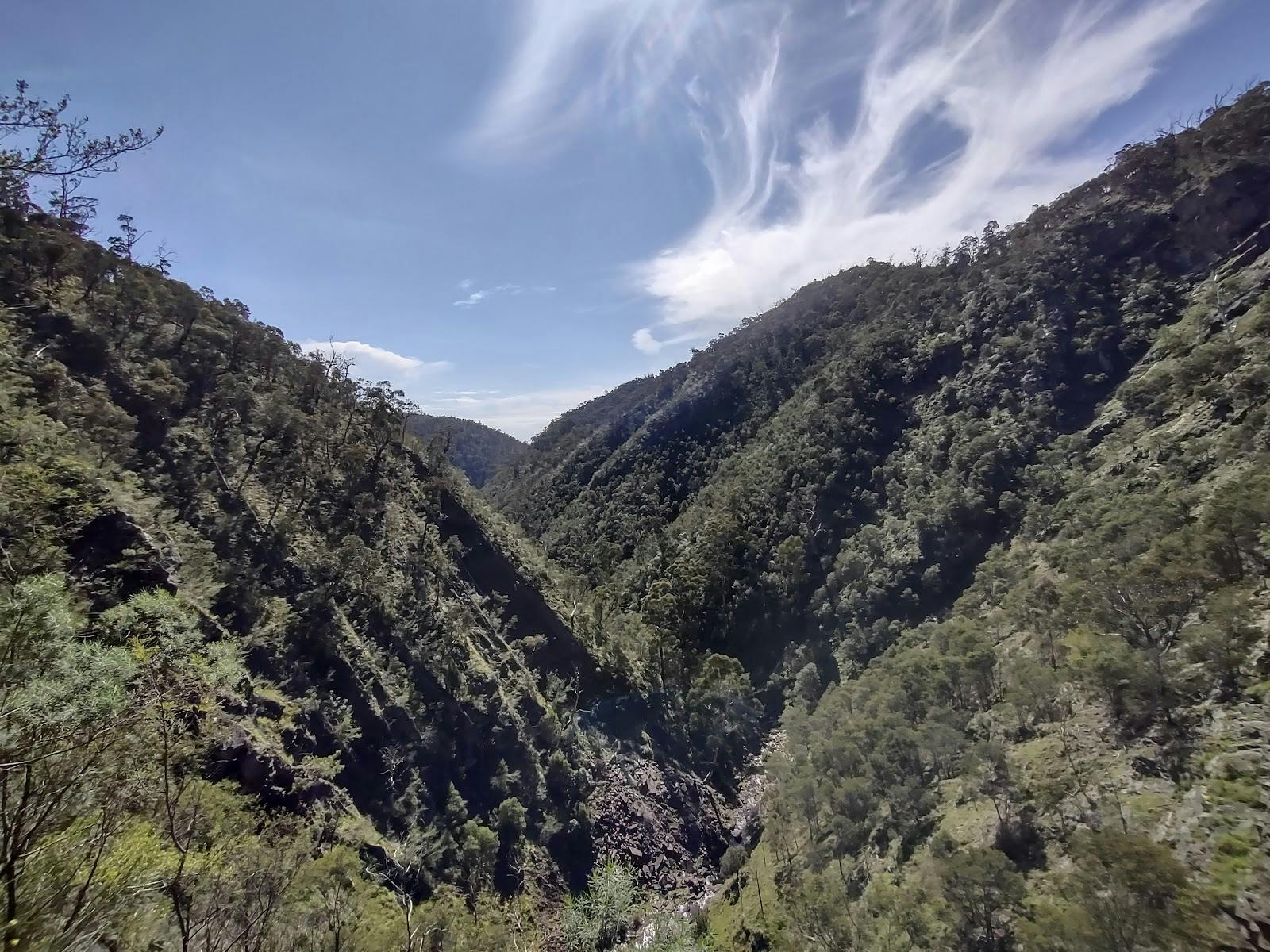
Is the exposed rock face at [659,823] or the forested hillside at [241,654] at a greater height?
the forested hillside at [241,654]

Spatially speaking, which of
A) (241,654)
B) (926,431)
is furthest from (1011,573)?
(241,654)

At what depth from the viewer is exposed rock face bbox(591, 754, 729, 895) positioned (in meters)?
42.7

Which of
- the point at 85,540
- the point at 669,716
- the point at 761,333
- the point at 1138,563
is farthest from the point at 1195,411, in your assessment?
the point at 761,333

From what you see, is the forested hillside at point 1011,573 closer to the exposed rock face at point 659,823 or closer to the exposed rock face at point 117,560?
the exposed rock face at point 659,823

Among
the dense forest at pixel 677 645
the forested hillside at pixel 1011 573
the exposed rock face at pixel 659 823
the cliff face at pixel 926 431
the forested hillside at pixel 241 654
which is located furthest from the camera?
the cliff face at pixel 926 431

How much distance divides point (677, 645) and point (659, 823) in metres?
23.5

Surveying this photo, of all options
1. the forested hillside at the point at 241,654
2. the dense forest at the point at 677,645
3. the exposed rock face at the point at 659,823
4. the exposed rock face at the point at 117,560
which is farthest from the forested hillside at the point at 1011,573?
the exposed rock face at the point at 117,560

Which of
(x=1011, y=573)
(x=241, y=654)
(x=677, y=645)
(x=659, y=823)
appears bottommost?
(x=659, y=823)

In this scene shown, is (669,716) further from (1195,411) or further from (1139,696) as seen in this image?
(1195,411)

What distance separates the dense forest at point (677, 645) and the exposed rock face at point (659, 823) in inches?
13.9

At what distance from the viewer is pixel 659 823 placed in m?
46.6

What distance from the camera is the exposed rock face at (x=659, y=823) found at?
42719 millimetres

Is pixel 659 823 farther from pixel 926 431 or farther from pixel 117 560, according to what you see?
pixel 926 431

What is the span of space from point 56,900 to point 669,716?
58.0 meters
